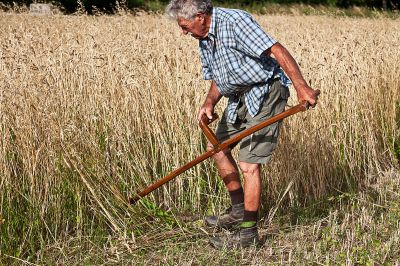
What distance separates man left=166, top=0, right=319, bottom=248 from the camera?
3.46m

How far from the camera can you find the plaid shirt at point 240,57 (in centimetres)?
347

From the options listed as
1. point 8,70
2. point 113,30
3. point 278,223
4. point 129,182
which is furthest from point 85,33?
point 278,223

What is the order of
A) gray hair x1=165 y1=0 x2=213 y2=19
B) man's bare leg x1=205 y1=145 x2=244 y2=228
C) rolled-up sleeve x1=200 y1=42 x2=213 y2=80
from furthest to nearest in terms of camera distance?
man's bare leg x1=205 y1=145 x2=244 y2=228, rolled-up sleeve x1=200 y1=42 x2=213 y2=80, gray hair x1=165 y1=0 x2=213 y2=19

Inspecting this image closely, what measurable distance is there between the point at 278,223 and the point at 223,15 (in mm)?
1318

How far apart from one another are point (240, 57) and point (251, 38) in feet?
0.58

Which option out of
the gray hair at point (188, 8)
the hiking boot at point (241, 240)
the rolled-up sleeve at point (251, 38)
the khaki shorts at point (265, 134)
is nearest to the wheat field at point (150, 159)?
the hiking boot at point (241, 240)

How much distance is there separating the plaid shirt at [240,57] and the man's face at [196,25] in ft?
0.13

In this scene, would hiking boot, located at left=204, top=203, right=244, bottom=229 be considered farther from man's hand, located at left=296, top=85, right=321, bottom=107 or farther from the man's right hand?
man's hand, located at left=296, top=85, right=321, bottom=107

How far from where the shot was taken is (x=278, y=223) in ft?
13.7

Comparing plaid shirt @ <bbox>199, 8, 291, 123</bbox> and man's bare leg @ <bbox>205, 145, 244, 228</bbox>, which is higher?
plaid shirt @ <bbox>199, 8, 291, 123</bbox>

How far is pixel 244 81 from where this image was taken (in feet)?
11.9

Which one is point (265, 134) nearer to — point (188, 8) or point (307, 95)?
point (307, 95)

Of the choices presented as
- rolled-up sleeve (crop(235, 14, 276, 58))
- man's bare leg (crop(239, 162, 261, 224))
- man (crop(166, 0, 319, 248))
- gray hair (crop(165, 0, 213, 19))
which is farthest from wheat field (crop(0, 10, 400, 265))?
rolled-up sleeve (crop(235, 14, 276, 58))

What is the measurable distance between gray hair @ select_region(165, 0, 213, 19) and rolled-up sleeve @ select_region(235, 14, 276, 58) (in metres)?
0.18
